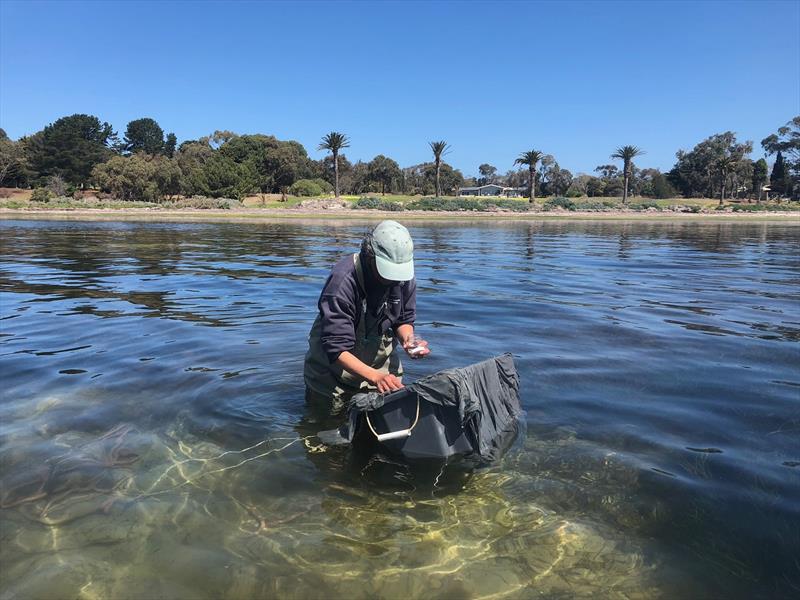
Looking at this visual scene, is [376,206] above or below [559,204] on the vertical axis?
below

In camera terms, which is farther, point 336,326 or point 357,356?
point 357,356

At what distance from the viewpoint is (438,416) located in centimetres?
403

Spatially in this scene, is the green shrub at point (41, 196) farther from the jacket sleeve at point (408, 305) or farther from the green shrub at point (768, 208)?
the green shrub at point (768, 208)

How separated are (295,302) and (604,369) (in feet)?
20.9

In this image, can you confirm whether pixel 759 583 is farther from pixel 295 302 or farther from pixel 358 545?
pixel 295 302

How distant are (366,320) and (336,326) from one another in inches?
19.2

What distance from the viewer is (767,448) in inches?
181

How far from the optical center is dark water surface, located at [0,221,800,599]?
3109 mm

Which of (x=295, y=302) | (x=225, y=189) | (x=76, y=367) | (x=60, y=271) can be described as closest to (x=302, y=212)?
(x=225, y=189)

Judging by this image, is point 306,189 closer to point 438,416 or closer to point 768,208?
point 768,208

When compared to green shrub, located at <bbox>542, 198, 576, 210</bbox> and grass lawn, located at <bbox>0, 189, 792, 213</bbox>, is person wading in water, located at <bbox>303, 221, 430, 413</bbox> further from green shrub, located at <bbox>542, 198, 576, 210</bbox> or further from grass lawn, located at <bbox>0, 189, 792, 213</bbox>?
green shrub, located at <bbox>542, 198, 576, 210</bbox>

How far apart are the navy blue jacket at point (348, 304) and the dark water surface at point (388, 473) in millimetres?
924

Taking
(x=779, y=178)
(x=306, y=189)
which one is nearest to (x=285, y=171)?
(x=306, y=189)

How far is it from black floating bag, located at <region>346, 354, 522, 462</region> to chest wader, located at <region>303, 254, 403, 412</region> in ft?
2.34
